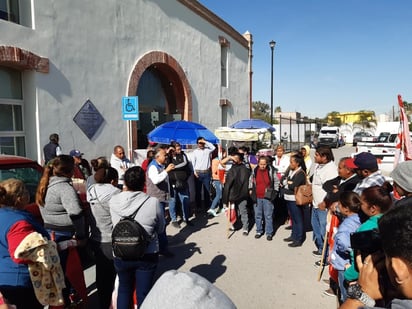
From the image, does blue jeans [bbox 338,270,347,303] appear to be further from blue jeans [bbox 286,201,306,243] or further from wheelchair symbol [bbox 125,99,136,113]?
wheelchair symbol [bbox 125,99,136,113]

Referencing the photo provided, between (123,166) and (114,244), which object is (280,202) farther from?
(114,244)

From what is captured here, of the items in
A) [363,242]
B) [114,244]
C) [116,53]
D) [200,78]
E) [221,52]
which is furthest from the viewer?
[221,52]

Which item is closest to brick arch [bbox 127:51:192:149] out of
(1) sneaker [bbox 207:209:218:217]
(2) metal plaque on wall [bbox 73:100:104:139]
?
(2) metal plaque on wall [bbox 73:100:104:139]

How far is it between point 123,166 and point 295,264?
4482 mm

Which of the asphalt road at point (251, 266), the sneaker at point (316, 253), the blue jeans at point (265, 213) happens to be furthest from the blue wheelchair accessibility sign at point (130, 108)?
the sneaker at point (316, 253)

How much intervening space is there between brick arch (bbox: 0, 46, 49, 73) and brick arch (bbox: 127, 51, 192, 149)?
3.07 meters

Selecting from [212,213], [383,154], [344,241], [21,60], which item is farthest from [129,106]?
[383,154]

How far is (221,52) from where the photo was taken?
16859 mm

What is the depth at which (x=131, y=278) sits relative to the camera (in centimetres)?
311

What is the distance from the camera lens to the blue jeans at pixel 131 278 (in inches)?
119

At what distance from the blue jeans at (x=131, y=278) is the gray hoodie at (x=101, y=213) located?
1.56 feet

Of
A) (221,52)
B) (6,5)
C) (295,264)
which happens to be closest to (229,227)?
(295,264)

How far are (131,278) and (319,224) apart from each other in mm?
3523

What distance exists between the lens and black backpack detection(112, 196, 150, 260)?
9.45ft
